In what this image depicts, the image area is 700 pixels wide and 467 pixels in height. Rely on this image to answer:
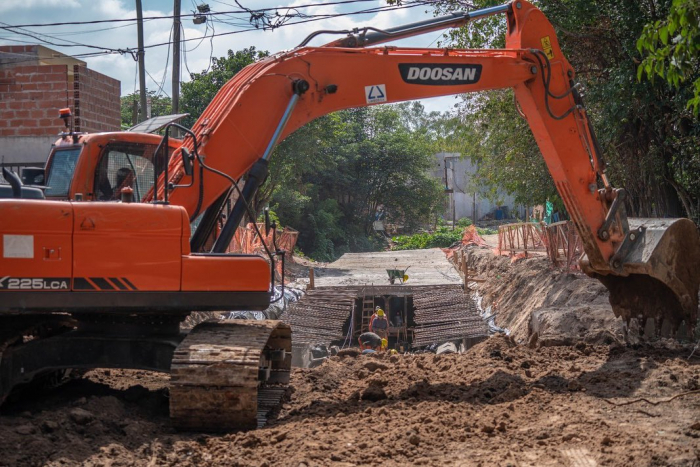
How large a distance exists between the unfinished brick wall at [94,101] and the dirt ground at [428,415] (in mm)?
9295

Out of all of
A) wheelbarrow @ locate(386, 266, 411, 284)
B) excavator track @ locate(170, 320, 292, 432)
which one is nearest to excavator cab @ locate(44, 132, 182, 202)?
excavator track @ locate(170, 320, 292, 432)

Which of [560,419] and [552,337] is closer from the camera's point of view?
[560,419]

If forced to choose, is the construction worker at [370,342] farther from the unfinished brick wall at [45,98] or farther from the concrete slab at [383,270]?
the concrete slab at [383,270]

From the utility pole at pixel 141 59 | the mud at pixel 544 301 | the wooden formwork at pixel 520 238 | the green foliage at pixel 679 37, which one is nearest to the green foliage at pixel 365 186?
the mud at pixel 544 301

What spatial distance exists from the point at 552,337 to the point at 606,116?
5.88 m

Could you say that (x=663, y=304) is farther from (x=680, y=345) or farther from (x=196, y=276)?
(x=196, y=276)

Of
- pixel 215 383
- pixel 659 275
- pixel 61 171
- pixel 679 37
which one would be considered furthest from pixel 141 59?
pixel 679 37

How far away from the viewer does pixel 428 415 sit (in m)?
7.12

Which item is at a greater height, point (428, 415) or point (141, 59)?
point (141, 59)

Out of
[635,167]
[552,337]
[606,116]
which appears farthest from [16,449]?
[635,167]

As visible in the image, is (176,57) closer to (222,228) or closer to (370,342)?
(370,342)

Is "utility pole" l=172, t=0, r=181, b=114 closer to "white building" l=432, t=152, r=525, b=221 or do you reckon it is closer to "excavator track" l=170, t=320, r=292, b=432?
"excavator track" l=170, t=320, r=292, b=432

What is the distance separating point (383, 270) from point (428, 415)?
76.5ft

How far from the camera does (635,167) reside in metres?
16.3
